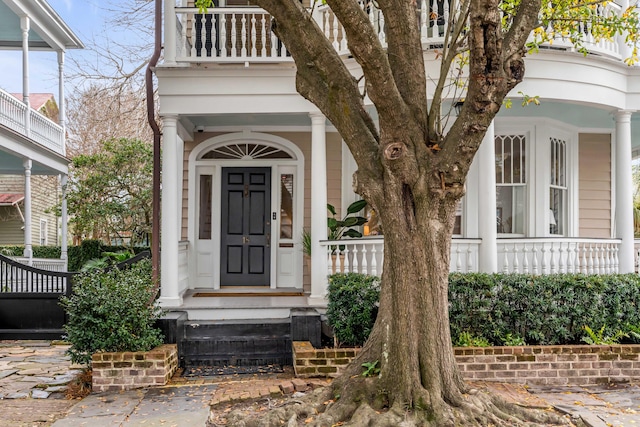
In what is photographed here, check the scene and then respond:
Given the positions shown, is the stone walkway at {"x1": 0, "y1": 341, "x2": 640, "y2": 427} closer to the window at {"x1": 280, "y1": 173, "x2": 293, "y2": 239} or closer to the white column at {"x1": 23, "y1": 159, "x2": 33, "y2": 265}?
the window at {"x1": 280, "y1": 173, "x2": 293, "y2": 239}

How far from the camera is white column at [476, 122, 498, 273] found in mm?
7234

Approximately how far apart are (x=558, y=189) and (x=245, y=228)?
5.59 m

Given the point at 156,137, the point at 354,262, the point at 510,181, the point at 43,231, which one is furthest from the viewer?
the point at 43,231

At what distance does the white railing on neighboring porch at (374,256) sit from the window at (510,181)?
198 cm

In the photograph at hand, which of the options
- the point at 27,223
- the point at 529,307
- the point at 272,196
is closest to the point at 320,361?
the point at 529,307

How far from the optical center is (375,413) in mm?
4371

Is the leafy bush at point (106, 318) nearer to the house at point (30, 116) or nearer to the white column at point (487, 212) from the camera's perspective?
the white column at point (487, 212)

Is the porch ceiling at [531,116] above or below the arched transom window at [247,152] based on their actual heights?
above

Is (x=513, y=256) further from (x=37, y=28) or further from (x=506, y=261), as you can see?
(x=37, y=28)

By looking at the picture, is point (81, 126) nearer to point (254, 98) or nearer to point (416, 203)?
A: point (254, 98)

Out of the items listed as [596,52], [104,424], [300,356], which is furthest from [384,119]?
[596,52]

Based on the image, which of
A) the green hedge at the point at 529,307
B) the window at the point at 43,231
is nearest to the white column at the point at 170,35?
the green hedge at the point at 529,307

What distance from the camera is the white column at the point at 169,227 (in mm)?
7633

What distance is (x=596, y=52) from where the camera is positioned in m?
7.47
